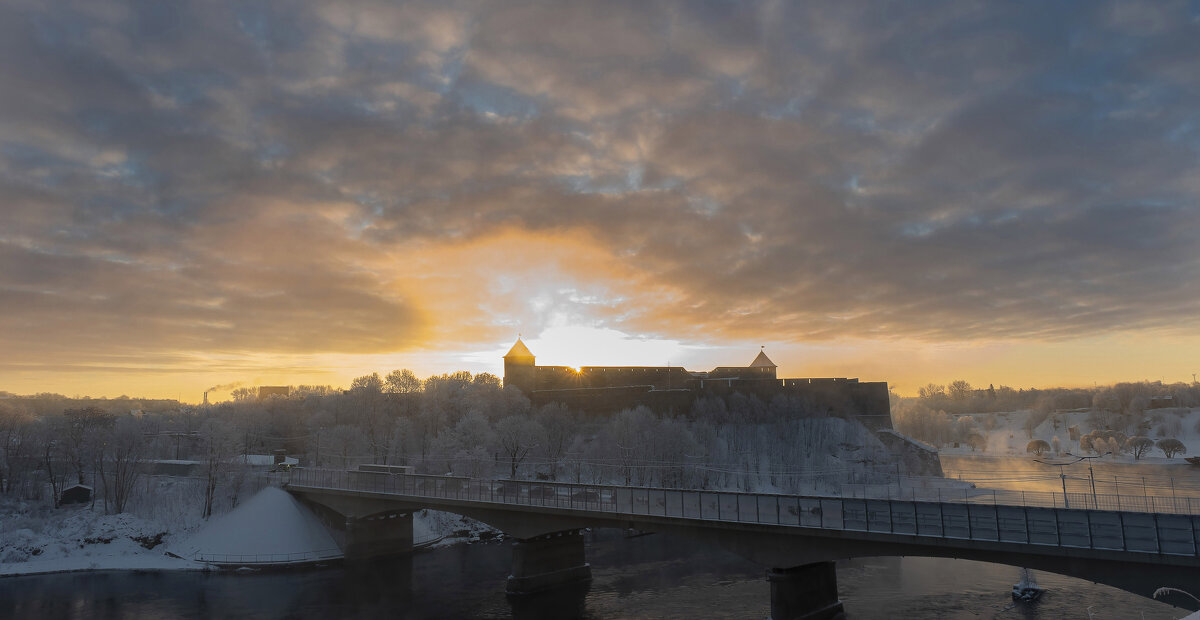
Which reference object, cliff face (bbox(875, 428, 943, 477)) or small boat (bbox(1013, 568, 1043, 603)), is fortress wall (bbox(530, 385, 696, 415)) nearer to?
cliff face (bbox(875, 428, 943, 477))

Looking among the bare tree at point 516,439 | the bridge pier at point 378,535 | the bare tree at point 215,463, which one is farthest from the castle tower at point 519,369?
the bridge pier at point 378,535

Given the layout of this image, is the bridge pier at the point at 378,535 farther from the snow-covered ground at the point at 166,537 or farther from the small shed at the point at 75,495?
the small shed at the point at 75,495

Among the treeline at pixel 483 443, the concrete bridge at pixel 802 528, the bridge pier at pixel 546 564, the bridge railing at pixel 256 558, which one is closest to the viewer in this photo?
the concrete bridge at pixel 802 528

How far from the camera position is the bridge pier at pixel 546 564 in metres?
39.0

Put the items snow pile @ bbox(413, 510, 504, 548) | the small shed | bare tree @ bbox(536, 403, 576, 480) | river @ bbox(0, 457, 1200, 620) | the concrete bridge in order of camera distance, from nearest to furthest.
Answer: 1. the concrete bridge
2. river @ bbox(0, 457, 1200, 620)
3. snow pile @ bbox(413, 510, 504, 548)
4. the small shed
5. bare tree @ bbox(536, 403, 576, 480)

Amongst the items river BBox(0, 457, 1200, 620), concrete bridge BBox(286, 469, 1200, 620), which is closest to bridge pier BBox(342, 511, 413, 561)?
concrete bridge BBox(286, 469, 1200, 620)

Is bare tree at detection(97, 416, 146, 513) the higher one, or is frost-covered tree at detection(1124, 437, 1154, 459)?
bare tree at detection(97, 416, 146, 513)

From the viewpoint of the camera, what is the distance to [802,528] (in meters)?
27.9

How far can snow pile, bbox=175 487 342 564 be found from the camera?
48781 mm

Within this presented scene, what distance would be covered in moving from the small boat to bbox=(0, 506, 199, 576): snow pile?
5036 cm

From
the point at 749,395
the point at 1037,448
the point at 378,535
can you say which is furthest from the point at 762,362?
the point at 378,535

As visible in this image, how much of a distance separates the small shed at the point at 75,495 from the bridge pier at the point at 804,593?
2465 inches

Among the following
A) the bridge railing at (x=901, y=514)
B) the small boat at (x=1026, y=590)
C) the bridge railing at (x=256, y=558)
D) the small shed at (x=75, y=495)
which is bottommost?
the bridge railing at (x=256, y=558)

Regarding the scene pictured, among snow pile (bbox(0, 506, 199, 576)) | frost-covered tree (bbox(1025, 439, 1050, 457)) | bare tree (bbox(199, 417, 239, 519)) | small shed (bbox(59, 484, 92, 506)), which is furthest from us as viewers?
frost-covered tree (bbox(1025, 439, 1050, 457))
